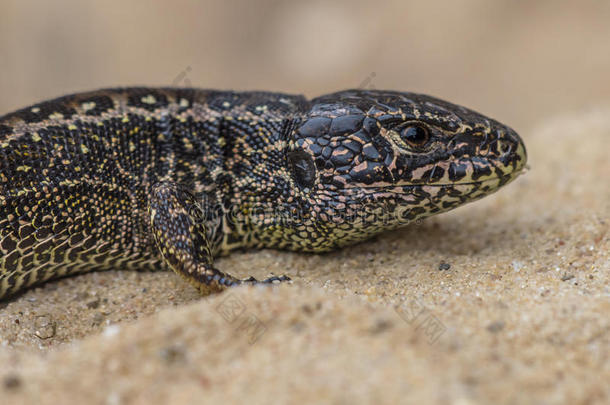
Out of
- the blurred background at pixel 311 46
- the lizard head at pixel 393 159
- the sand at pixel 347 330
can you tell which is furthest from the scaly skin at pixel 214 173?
the blurred background at pixel 311 46

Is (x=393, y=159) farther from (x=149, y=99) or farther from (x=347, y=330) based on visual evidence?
(x=149, y=99)

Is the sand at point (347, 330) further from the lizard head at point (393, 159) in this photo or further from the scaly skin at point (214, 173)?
the lizard head at point (393, 159)

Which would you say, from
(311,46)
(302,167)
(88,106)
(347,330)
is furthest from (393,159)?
(311,46)

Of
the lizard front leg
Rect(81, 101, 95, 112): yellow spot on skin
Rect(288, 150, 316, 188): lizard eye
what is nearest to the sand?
the lizard front leg

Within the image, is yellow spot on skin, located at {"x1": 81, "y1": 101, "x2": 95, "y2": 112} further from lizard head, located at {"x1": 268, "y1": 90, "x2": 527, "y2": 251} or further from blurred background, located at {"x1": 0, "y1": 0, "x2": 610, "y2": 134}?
blurred background, located at {"x1": 0, "y1": 0, "x2": 610, "y2": 134}

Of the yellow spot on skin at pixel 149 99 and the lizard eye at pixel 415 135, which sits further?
the yellow spot on skin at pixel 149 99
